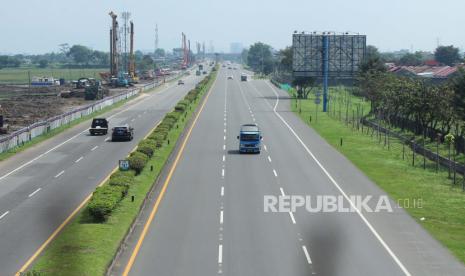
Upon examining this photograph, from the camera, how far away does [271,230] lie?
33.2 m

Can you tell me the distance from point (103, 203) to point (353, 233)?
1216 centimetres

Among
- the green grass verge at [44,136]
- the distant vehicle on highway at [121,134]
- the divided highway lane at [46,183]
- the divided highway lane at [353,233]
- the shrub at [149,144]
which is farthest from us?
the distant vehicle on highway at [121,134]

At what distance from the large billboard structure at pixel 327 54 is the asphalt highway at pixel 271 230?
153 feet

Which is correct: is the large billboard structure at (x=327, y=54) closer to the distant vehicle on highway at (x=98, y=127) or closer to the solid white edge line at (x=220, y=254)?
the distant vehicle on highway at (x=98, y=127)

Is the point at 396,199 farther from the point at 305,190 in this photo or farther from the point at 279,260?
the point at 279,260

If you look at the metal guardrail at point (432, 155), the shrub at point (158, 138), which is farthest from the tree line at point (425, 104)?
the shrub at point (158, 138)

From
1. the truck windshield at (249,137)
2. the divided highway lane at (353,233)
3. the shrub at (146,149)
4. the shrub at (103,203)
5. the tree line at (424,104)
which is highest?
the tree line at (424,104)

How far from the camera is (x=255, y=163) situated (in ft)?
179

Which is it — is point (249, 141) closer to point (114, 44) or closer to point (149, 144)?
point (149, 144)

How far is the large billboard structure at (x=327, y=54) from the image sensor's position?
4031 inches

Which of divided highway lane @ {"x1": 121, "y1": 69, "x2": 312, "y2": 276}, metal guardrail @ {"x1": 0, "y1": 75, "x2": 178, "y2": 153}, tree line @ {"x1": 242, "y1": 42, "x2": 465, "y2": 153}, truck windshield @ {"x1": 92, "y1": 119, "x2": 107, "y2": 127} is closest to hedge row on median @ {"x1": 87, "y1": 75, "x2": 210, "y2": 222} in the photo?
divided highway lane @ {"x1": 121, "y1": 69, "x2": 312, "y2": 276}

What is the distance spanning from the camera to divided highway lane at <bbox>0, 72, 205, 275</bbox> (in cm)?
3095

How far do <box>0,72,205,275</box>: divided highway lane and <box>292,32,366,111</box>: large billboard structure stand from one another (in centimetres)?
3141

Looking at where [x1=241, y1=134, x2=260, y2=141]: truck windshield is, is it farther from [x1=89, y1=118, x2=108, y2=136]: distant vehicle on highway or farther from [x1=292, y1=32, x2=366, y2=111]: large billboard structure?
[x1=292, y1=32, x2=366, y2=111]: large billboard structure
